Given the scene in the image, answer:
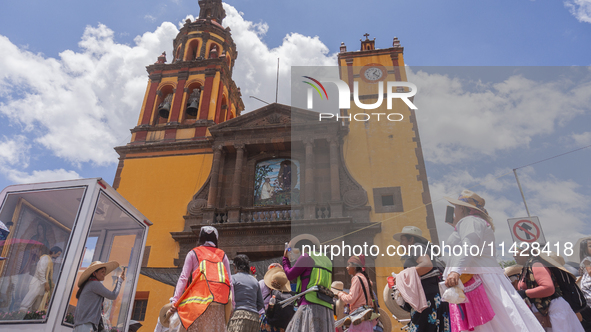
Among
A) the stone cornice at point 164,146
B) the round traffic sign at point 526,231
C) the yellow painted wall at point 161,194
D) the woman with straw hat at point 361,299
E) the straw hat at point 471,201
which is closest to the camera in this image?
the straw hat at point 471,201

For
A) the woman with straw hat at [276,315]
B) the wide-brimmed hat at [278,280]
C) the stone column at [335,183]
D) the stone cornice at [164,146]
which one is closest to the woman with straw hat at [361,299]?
the wide-brimmed hat at [278,280]

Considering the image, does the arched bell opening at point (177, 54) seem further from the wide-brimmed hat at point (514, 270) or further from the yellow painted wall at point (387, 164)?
the wide-brimmed hat at point (514, 270)

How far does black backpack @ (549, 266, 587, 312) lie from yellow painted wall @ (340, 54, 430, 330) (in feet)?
24.9

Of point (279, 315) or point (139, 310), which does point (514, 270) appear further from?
point (139, 310)

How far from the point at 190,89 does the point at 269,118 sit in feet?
15.5

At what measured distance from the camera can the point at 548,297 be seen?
3816 mm

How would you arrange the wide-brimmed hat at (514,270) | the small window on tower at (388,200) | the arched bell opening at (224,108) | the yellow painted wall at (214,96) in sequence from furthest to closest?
the arched bell opening at (224,108)
the yellow painted wall at (214,96)
the small window on tower at (388,200)
the wide-brimmed hat at (514,270)

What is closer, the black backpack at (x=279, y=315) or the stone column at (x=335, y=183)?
the black backpack at (x=279, y=315)

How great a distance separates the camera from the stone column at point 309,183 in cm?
1227

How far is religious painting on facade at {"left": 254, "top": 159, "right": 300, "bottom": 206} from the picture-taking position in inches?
533

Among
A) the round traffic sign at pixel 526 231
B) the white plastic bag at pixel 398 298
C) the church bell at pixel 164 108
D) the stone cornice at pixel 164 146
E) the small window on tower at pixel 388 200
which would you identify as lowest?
the white plastic bag at pixel 398 298

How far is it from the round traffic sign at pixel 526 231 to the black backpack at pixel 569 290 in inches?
21.2

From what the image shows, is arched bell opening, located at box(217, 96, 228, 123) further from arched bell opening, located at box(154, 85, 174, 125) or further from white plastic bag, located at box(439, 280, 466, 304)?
white plastic bag, located at box(439, 280, 466, 304)

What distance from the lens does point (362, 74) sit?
52.7 ft
